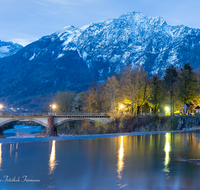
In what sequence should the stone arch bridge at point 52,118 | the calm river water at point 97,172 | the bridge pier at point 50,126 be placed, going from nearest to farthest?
the calm river water at point 97,172 < the stone arch bridge at point 52,118 < the bridge pier at point 50,126

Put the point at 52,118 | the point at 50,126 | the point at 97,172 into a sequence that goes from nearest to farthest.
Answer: the point at 97,172 < the point at 50,126 < the point at 52,118

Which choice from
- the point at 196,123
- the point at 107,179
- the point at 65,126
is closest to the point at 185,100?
the point at 196,123

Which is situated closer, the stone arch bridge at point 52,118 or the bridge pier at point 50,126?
the stone arch bridge at point 52,118

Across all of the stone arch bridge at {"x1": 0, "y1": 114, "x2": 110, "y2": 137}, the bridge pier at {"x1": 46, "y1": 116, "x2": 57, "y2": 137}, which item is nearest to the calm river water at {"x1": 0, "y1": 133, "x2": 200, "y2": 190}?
the stone arch bridge at {"x1": 0, "y1": 114, "x2": 110, "y2": 137}

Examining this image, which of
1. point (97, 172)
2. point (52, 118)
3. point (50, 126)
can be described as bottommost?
point (97, 172)

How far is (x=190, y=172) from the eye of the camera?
15.2 m

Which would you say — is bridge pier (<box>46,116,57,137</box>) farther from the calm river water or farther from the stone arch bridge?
the calm river water

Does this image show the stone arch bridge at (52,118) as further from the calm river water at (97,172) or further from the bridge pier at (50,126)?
the calm river water at (97,172)

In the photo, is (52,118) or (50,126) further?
(52,118)

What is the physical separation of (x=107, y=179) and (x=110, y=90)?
160 ft

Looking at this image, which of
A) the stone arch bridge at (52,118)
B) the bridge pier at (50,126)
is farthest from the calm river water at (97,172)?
the bridge pier at (50,126)

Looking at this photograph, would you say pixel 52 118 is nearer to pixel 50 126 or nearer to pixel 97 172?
pixel 50 126

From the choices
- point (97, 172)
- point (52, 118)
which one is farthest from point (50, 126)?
point (97, 172)

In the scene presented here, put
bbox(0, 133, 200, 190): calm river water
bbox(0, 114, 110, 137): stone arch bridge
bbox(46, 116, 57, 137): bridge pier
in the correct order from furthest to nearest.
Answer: bbox(46, 116, 57, 137): bridge pier → bbox(0, 114, 110, 137): stone arch bridge → bbox(0, 133, 200, 190): calm river water
